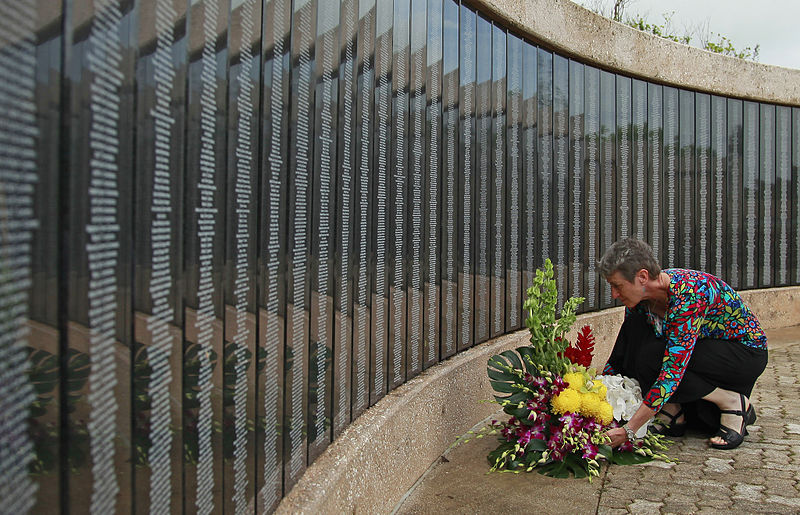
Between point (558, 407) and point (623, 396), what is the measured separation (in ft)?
1.58

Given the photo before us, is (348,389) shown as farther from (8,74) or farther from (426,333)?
(8,74)

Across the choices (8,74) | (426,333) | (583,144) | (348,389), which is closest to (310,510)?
(348,389)

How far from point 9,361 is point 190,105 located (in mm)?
764

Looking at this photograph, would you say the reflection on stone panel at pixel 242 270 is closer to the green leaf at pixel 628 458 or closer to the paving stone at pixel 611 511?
the paving stone at pixel 611 511

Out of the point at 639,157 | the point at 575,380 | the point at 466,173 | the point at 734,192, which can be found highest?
the point at 639,157

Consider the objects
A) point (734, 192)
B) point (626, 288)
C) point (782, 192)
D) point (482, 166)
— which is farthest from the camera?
point (782, 192)

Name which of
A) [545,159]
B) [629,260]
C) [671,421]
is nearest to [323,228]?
[629,260]

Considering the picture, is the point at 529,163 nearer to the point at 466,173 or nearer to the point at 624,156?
the point at 466,173

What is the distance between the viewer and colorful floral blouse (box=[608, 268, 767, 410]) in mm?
3904

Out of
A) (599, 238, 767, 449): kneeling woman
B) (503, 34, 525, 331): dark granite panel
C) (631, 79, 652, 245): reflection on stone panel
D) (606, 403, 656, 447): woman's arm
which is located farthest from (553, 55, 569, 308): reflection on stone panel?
(606, 403, 656, 447): woman's arm

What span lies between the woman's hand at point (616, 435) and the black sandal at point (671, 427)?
0.62m

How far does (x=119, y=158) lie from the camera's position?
139 centimetres

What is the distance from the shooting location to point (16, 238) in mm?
1126

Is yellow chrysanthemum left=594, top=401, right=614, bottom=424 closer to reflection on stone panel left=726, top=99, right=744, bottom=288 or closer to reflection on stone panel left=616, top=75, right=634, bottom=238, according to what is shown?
reflection on stone panel left=616, top=75, right=634, bottom=238
